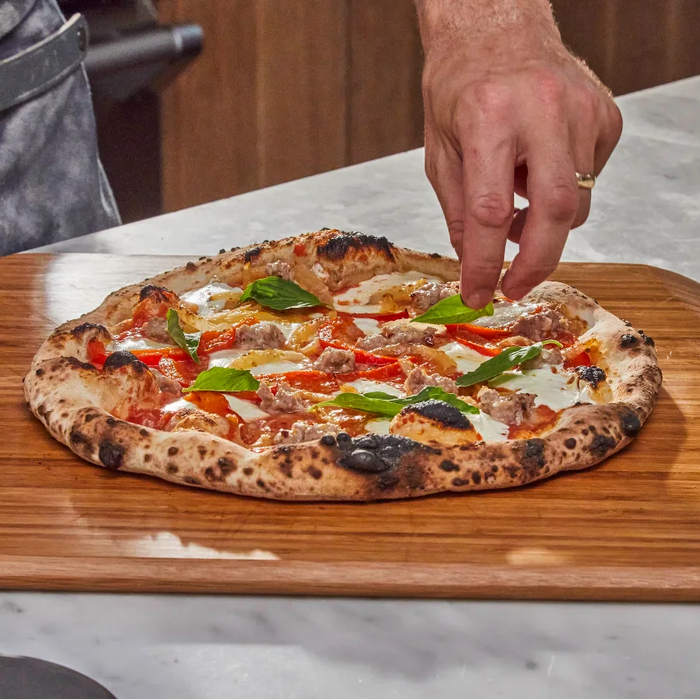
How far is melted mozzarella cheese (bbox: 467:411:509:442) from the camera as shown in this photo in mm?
2096

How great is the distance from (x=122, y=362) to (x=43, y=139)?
139 centimetres

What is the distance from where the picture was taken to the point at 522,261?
182cm

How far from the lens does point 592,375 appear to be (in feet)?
7.55

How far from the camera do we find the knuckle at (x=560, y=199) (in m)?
1.70

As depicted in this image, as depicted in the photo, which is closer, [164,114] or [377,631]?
[377,631]

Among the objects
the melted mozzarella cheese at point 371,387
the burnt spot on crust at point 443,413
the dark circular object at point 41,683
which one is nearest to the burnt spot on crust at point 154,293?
the melted mozzarella cheese at point 371,387

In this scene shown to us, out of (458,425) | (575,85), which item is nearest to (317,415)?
(458,425)

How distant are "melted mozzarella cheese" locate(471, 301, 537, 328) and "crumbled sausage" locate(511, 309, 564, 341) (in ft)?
0.15

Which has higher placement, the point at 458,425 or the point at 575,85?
the point at 575,85

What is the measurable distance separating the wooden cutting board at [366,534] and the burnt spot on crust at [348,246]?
891 mm

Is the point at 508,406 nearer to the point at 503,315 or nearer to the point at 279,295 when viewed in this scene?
the point at 503,315

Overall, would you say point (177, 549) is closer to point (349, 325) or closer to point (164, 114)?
point (349, 325)

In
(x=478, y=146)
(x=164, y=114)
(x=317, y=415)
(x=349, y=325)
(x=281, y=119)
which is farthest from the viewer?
(x=281, y=119)

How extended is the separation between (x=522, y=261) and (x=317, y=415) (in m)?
0.57
